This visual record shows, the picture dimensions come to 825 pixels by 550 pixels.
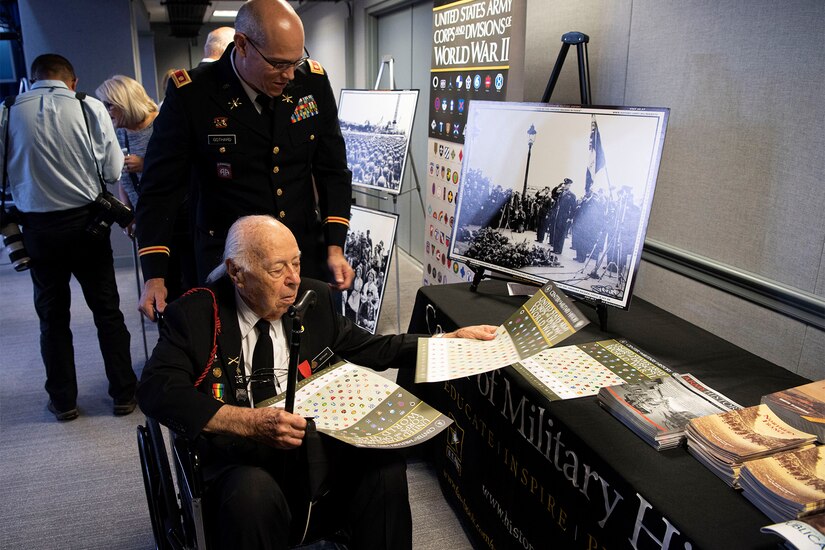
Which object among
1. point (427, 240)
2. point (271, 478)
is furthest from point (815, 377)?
point (427, 240)

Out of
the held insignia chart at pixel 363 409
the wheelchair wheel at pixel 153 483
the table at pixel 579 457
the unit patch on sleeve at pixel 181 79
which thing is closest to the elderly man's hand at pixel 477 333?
the table at pixel 579 457

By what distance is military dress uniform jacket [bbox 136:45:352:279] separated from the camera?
1930 millimetres

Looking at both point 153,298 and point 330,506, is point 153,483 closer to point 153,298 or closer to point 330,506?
point 330,506

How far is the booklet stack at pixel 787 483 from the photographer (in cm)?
99

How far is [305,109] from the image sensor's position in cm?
204

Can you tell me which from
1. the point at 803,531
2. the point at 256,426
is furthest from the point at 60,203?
the point at 803,531

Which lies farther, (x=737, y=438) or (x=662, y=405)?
(x=662, y=405)

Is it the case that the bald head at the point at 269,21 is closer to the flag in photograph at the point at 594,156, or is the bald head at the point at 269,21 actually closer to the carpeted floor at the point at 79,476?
the flag in photograph at the point at 594,156

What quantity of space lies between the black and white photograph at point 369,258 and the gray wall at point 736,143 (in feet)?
4.59

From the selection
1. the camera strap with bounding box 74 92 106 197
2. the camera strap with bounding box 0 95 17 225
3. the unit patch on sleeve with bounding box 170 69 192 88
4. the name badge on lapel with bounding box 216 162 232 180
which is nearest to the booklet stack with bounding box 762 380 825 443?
the name badge on lapel with bounding box 216 162 232 180

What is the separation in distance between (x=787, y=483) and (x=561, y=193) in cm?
105

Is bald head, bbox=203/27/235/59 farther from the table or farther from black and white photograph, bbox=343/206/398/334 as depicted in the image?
the table

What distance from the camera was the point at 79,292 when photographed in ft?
15.2

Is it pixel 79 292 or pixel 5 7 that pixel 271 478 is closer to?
pixel 79 292
